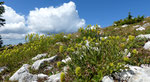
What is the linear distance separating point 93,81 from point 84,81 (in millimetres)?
210

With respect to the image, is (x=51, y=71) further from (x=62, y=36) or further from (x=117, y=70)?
(x=62, y=36)

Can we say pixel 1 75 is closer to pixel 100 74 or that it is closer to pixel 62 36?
pixel 62 36

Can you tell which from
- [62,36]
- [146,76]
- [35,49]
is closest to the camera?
[146,76]

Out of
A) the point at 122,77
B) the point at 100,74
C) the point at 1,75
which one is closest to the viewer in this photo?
the point at 122,77

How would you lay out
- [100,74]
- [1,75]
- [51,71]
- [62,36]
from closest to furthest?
[100,74] → [51,71] → [1,75] → [62,36]

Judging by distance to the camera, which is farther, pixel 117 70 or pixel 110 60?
pixel 110 60

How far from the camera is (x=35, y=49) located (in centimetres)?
576

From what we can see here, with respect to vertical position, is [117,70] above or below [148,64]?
below

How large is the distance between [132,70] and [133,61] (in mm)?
709

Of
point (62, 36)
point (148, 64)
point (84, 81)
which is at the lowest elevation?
point (84, 81)

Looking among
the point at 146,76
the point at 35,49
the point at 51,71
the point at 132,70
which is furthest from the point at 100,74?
the point at 35,49

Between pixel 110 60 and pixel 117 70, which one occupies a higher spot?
pixel 110 60

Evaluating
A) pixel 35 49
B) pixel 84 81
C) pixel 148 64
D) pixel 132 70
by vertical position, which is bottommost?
pixel 84 81

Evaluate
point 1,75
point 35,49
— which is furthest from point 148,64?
point 1,75
